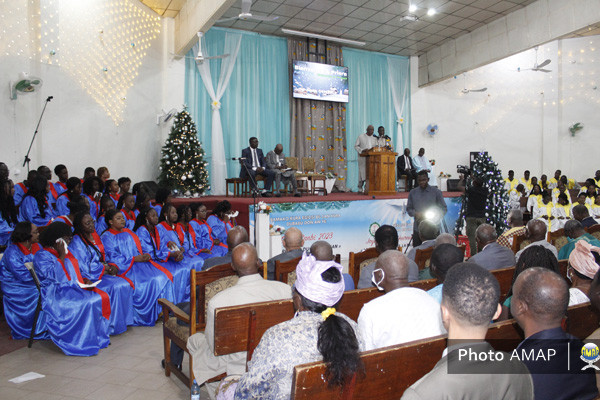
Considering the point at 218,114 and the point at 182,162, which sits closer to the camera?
the point at 182,162

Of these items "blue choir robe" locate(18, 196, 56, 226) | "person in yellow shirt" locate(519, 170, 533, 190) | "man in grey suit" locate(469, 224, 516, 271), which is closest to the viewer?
"man in grey suit" locate(469, 224, 516, 271)

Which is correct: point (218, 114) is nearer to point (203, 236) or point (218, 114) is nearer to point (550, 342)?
point (203, 236)

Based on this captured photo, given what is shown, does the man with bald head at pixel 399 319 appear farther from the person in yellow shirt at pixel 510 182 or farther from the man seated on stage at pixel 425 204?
the person in yellow shirt at pixel 510 182

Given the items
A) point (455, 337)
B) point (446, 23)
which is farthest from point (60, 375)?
point (446, 23)

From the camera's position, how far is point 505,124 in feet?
48.3

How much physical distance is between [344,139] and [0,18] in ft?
29.1

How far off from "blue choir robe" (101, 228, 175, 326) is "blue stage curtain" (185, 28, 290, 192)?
6598mm

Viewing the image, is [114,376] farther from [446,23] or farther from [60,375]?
[446,23]

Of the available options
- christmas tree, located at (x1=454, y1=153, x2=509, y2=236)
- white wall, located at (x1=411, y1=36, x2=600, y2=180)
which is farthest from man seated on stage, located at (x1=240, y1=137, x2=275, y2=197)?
white wall, located at (x1=411, y1=36, x2=600, y2=180)

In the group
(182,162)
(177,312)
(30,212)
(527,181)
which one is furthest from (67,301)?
(527,181)

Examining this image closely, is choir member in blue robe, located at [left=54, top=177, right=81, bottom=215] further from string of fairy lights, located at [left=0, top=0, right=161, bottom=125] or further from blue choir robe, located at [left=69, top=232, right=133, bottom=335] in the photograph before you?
string of fairy lights, located at [left=0, top=0, right=161, bottom=125]

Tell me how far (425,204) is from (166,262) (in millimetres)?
3793

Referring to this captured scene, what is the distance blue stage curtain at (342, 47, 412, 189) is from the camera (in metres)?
13.4

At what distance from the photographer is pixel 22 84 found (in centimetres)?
624
